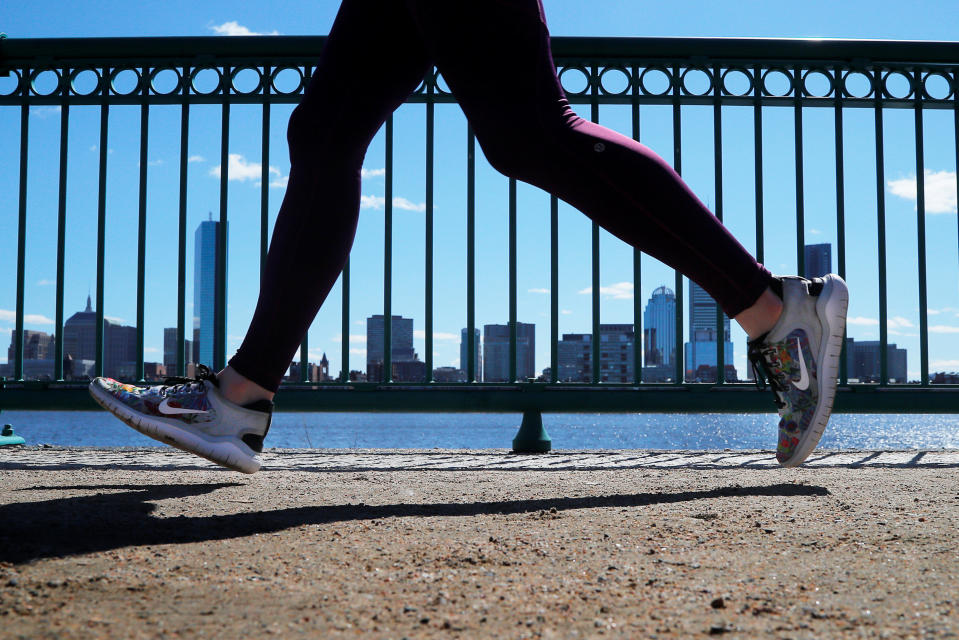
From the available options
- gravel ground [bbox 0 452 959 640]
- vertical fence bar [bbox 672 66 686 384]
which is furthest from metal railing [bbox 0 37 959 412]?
gravel ground [bbox 0 452 959 640]

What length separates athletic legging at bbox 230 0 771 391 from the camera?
1.69 m

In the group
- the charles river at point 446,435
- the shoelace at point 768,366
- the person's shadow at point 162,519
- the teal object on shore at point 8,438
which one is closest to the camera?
the person's shadow at point 162,519

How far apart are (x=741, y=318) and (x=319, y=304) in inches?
37.8

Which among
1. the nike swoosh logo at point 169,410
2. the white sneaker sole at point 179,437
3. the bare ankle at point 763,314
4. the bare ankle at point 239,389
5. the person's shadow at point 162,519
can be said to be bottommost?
the person's shadow at point 162,519

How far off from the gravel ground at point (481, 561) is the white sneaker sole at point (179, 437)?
0.32 feet

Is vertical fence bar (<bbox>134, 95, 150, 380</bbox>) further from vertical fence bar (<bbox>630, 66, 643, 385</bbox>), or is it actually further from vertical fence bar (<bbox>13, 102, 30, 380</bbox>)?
vertical fence bar (<bbox>630, 66, 643, 385</bbox>)

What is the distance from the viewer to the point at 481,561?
1.18 metres

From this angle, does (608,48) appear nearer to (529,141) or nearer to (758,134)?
(758,134)

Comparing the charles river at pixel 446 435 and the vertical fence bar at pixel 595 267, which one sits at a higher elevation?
the vertical fence bar at pixel 595 267

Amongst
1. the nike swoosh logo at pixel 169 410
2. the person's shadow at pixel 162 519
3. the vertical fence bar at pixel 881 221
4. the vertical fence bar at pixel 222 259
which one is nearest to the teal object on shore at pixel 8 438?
the vertical fence bar at pixel 222 259

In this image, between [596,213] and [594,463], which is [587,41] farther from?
[596,213]

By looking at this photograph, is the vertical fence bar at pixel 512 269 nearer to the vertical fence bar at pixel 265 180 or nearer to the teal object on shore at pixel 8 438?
the vertical fence bar at pixel 265 180

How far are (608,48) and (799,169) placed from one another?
1002 mm

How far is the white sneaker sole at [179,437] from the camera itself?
1.84 meters
